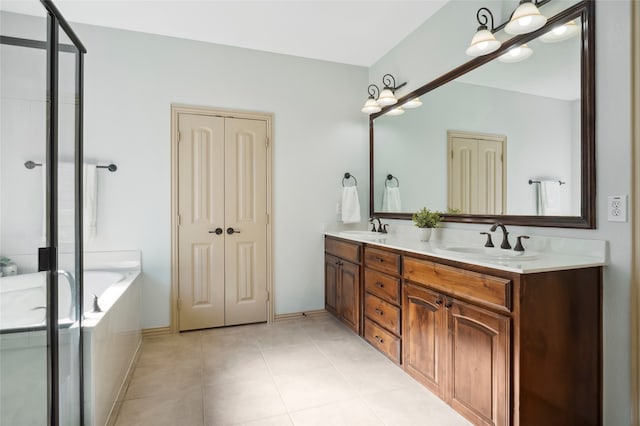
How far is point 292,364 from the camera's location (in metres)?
2.55

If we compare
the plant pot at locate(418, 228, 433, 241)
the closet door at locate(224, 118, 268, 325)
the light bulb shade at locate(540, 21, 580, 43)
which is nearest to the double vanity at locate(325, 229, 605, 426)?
the plant pot at locate(418, 228, 433, 241)

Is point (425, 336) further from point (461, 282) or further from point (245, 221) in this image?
point (245, 221)

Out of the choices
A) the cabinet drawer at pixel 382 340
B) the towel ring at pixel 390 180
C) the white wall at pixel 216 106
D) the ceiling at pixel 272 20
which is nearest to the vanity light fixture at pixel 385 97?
the ceiling at pixel 272 20

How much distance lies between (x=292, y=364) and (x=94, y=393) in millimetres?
1291

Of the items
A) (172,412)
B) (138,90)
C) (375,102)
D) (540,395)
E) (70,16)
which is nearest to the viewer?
(540,395)

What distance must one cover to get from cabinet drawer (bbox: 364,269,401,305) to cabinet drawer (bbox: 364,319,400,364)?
26 centimetres

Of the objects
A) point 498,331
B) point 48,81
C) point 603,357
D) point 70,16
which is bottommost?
point 603,357

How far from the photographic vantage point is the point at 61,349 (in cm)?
144

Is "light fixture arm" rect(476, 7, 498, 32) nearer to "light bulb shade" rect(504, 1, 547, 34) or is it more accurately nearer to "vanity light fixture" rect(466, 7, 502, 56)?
"vanity light fixture" rect(466, 7, 502, 56)

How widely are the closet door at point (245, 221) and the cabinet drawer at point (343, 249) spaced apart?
66 cm

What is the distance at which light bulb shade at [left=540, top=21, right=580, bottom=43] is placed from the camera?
5.71ft

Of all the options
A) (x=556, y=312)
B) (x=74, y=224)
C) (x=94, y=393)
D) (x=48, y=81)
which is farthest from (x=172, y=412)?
(x=556, y=312)

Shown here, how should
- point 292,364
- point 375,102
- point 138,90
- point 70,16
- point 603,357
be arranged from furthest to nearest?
1. point 375,102
2. point 138,90
3. point 70,16
4. point 292,364
5. point 603,357

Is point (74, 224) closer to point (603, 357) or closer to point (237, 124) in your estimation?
point (237, 124)
